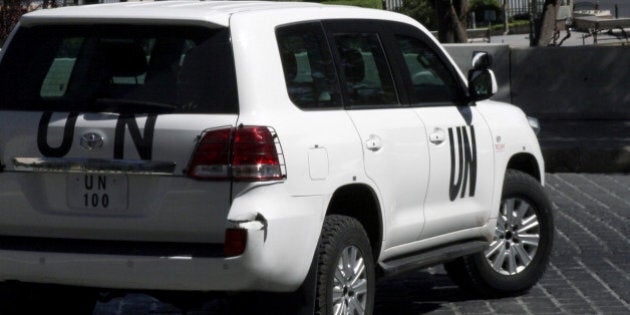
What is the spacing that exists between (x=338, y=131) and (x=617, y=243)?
4333mm

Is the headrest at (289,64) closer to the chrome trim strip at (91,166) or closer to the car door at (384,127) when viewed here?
the car door at (384,127)

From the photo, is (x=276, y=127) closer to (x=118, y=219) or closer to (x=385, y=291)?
(x=118, y=219)

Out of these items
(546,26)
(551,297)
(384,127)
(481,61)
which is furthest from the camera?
(546,26)

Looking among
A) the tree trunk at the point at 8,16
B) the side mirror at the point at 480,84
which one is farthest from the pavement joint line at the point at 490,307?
the tree trunk at the point at 8,16

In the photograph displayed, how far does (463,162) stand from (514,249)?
1013 mm

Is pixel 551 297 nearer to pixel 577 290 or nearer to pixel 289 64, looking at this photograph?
pixel 577 290

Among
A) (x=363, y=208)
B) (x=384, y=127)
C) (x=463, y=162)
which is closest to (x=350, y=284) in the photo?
(x=363, y=208)

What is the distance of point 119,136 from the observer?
640 cm

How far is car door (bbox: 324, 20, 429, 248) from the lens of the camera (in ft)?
23.6

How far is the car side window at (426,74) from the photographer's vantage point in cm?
793

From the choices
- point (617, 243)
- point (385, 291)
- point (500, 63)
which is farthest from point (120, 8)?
point (500, 63)

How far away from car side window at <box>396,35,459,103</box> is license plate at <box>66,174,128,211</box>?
1993 mm

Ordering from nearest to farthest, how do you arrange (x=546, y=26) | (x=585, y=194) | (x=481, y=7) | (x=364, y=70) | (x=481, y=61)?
(x=364, y=70)
(x=481, y=61)
(x=585, y=194)
(x=546, y=26)
(x=481, y=7)

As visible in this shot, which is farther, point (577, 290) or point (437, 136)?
point (577, 290)
